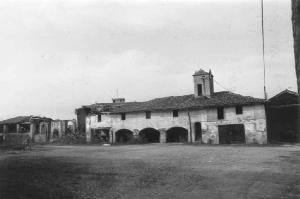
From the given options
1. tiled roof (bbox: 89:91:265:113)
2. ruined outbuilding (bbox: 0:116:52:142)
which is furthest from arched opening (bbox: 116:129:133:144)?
ruined outbuilding (bbox: 0:116:52:142)

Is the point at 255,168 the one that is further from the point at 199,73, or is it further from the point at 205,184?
the point at 199,73

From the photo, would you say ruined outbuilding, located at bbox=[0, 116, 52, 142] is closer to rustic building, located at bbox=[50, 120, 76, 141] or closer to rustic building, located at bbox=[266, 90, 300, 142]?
rustic building, located at bbox=[50, 120, 76, 141]

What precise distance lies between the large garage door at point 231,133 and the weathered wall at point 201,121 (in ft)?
1.52

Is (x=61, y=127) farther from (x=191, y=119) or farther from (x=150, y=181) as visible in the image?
(x=150, y=181)

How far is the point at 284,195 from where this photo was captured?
314 inches

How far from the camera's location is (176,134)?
35344 mm

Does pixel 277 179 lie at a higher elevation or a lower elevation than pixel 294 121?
lower

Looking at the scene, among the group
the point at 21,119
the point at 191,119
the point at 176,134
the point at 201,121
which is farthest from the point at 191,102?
the point at 21,119

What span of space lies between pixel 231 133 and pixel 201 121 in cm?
324

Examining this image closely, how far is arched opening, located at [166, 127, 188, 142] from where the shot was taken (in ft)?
113

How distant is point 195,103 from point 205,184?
78.2 feet

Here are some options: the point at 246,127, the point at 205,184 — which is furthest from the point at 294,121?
the point at 205,184

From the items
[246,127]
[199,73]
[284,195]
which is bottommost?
[284,195]

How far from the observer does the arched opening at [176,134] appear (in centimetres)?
3442
